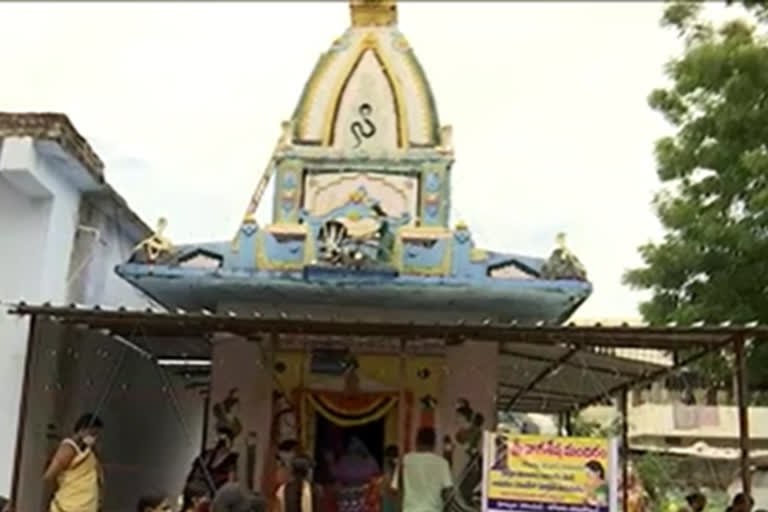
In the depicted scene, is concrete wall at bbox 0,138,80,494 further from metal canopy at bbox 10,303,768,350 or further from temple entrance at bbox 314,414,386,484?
temple entrance at bbox 314,414,386,484

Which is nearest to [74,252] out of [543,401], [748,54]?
[748,54]

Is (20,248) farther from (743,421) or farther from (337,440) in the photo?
(743,421)

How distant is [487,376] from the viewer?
12.8 metres

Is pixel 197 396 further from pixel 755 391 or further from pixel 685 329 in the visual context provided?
pixel 685 329

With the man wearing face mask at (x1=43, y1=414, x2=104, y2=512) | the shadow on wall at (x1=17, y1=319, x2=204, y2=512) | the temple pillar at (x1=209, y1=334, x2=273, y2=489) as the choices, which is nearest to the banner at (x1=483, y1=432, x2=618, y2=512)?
the man wearing face mask at (x1=43, y1=414, x2=104, y2=512)

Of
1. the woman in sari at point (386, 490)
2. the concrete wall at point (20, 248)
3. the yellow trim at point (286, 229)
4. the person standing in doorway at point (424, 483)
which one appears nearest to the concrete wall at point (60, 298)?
the concrete wall at point (20, 248)

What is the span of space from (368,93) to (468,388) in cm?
374

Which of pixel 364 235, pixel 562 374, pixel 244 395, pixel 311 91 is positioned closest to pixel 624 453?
pixel 562 374

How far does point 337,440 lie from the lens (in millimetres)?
A: 12633

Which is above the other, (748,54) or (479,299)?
(748,54)

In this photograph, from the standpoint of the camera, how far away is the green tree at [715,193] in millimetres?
11031

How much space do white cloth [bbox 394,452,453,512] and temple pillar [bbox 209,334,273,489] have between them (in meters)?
3.78

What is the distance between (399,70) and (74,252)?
4621 millimetres

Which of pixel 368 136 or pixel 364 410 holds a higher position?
pixel 368 136
